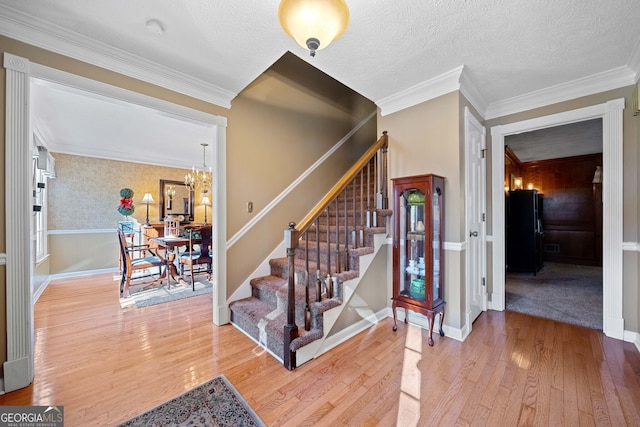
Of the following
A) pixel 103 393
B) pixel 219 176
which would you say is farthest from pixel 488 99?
pixel 103 393

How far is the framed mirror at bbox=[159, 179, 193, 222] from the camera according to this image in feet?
20.0

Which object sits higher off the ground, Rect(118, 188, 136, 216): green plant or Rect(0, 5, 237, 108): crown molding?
Rect(0, 5, 237, 108): crown molding

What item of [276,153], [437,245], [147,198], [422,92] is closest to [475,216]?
[437,245]

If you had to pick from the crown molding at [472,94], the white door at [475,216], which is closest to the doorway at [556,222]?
the white door at [475,216]

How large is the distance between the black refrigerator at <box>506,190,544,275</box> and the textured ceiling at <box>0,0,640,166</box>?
3.13 metres

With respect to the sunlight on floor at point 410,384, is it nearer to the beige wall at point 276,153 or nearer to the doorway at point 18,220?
the beige wall at point 276,153

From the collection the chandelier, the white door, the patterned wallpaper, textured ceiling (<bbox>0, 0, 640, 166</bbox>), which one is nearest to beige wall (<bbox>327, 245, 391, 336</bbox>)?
the white door

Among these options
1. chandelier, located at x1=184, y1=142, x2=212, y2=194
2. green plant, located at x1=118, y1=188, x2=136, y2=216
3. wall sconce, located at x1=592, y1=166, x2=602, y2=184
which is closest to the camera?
green plant, located at x1=118, y1=188, x2=136, y2=216

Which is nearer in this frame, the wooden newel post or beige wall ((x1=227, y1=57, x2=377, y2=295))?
the wooden newel post

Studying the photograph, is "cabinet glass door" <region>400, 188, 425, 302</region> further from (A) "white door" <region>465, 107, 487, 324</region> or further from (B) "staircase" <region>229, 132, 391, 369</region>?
(A) "white door" <region>465, 107, 487, 324</region>

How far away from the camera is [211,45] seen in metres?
1.98

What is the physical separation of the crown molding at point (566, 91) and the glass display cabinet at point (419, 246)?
147 centimetres

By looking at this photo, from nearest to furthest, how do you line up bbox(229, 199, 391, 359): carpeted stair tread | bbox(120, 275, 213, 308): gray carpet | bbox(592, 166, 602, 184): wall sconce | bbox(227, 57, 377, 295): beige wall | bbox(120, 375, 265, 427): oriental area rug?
bbox(120, 375, 265, 427): oriental area rug, bbox(229, 199, 391, 359): carpeted stair tread, bbox(227, 57, 377, 295): beige wall, bbox(120, 275, 213, 308): gray carpet, bbox(592, 166, 602, 184): wall sconce

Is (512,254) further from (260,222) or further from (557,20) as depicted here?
(260,222)
